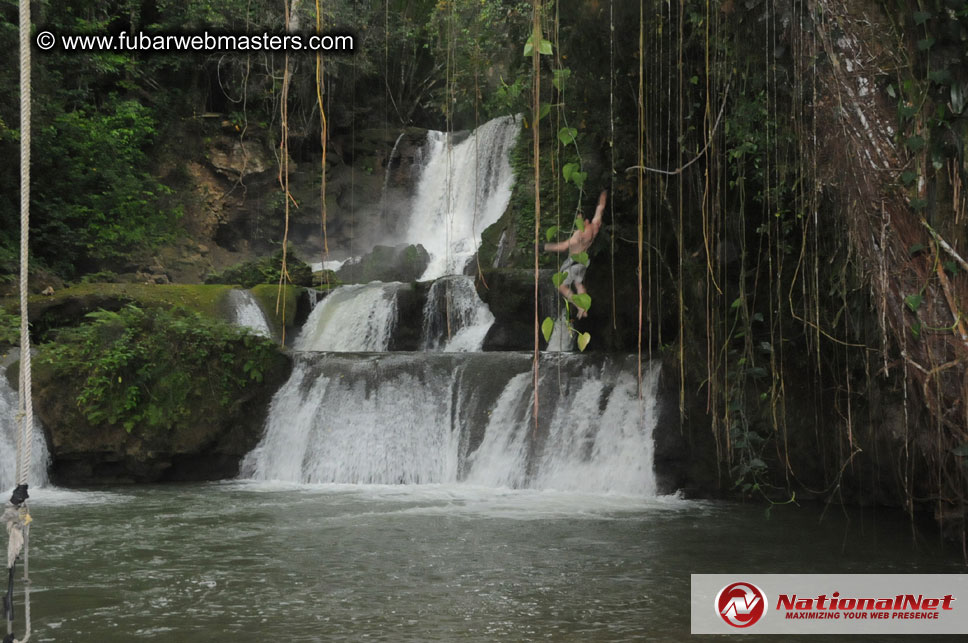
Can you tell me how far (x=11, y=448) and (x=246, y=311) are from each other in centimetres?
392

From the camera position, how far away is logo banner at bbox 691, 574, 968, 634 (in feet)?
16.4

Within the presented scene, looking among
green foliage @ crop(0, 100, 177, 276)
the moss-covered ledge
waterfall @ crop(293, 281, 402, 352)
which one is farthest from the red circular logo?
green foliage @ crop(0, 100, 177, 276)

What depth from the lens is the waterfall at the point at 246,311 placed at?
13.1 meters

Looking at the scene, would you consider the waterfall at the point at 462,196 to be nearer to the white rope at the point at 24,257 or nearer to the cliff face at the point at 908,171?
the cliff face at the point at 908,171

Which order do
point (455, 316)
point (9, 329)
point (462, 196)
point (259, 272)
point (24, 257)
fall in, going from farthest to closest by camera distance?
point (462, 196) → point (259, 272) → point (455, 316) → point (9, 329) → point (24, 257)

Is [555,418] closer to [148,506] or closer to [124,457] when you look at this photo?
[148,506]

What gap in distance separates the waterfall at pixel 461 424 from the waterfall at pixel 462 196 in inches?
202

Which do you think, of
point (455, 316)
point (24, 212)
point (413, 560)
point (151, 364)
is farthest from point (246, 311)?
point (24, 212)

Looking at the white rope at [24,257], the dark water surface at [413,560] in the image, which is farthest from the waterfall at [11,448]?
the white rope at [24,257]

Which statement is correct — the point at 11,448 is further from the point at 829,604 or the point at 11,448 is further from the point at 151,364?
the point at 829,604

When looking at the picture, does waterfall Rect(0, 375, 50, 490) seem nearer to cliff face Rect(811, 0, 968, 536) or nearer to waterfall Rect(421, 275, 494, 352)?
waterfall Rect(421, 275, 494, 352)

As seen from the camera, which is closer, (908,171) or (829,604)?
(908,171)

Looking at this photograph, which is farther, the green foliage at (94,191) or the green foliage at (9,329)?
the green foliage at (94,191)

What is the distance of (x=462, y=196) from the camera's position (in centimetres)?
1802
